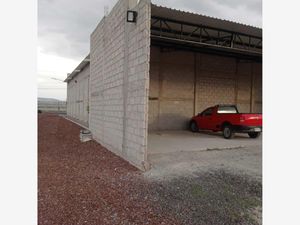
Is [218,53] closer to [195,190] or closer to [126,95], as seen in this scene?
[126,95]

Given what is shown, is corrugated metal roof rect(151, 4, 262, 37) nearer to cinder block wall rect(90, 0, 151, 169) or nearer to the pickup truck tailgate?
cinder block wall rect(90, 0, 151, 169)

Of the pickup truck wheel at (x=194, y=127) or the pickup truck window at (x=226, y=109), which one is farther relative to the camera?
the pickup truck wheel at (x=194, y=127)

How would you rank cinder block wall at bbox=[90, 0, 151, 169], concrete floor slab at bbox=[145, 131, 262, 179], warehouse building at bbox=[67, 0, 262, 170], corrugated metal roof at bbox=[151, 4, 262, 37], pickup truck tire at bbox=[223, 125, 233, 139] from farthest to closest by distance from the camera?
pickup truck tire at bbox=[223, 125, 233, 139], corrugated metal roof at bbox=[151, 4, 262, 37], warehouse building at bbox=[67, 0, 262, 170], cinder block wall at bbox=[90, 0, 151, 169], concrete floor slab at bbox=[145, 131, 262, 179]

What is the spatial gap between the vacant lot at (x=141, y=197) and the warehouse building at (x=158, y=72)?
118 cm

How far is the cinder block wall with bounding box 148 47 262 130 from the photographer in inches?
638

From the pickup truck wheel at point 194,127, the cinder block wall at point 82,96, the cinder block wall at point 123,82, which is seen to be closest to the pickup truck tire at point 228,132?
the pickup truck wheel at point 194,127

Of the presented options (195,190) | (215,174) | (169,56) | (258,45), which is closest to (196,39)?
(169,56)

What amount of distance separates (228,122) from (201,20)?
4750 millimetres

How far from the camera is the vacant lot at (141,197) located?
4156 millimetres

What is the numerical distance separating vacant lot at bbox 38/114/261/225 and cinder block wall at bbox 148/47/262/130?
9277 mm

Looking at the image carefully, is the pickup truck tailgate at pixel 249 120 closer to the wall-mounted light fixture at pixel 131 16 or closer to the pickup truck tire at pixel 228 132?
the pickup truck tire at pixel 228 132

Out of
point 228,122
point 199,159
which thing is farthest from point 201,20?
point 199,159

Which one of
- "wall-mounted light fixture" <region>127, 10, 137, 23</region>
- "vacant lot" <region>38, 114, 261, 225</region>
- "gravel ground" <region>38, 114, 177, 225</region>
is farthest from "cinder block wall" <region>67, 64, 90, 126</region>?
"vacant lot" <region>38, 114, 261, 225</region>

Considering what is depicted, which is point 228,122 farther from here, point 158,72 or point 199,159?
point 199,159
